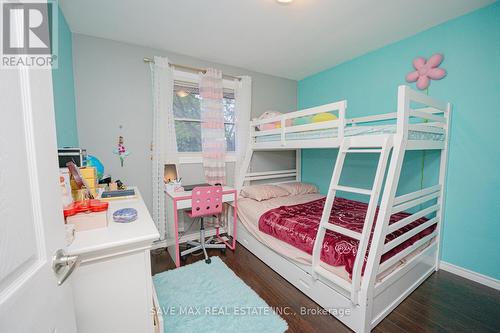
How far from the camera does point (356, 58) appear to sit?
9.62ft

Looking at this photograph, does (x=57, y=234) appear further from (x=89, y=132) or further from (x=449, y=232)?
(x=449, y=232)

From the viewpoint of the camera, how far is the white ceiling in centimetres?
187

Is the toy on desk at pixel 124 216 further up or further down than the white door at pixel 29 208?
further down

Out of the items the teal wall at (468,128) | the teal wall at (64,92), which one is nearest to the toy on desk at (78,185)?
the teal wall at (64,92)

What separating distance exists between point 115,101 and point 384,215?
295cm

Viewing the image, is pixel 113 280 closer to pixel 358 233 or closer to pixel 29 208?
pixel 29 208

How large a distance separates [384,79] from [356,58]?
1.75 feet

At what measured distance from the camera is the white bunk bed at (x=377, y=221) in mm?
1460

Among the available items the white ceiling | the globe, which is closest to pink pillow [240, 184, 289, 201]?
the globe

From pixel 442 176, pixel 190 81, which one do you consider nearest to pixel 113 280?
pixel 190 81

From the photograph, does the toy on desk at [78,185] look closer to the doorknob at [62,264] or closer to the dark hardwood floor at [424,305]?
the doorknob at [62,264]

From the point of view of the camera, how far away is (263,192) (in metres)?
2.96

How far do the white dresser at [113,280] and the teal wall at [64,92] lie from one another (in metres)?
1.15

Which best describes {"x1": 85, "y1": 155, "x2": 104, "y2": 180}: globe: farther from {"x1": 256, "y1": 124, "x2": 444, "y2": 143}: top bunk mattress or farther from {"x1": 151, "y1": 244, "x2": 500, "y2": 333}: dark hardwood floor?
{"x1": 256, "y1": 124, "x2": 444, "y2": 143}: top bunk mattress
